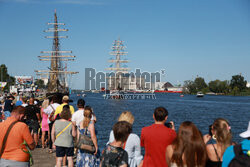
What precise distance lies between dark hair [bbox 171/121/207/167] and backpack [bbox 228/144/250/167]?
1.88ft

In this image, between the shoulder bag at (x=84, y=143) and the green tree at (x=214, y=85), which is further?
the green tree at (x=214, y=85)

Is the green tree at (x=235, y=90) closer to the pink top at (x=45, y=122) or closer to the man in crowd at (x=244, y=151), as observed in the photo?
the pink top at (x=45, y=122)

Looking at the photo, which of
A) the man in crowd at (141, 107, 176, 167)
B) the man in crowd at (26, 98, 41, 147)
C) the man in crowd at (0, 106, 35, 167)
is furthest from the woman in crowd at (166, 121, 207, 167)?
the man in crowd at (26, 98, 41, 147)

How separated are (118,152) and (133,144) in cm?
76

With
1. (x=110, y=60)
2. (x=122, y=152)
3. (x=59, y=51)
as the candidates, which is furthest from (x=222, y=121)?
(x=110, y=60)

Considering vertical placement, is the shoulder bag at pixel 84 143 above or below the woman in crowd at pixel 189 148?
below

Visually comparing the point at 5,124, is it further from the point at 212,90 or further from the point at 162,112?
the point at 212,90

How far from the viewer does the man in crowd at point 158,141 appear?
4.80 m

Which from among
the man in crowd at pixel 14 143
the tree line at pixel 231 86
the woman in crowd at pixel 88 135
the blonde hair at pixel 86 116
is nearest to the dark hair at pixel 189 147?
the man in crowd at pixel 14 143

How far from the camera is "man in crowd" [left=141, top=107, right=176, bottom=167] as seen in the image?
15.7 feet

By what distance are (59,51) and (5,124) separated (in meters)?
88.1

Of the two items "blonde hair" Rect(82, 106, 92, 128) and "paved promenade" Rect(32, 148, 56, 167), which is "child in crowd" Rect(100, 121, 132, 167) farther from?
"paved promenade" Rect(32, 148, 56, 167)

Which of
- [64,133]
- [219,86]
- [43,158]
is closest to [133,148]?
[64,133]

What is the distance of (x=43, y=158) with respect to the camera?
9.77m
